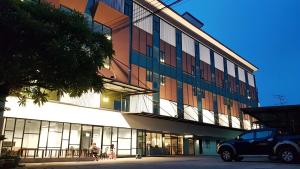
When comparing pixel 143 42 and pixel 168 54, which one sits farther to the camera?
pixel 168 54

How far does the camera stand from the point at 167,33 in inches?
1485

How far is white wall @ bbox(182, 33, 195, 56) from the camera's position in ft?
133

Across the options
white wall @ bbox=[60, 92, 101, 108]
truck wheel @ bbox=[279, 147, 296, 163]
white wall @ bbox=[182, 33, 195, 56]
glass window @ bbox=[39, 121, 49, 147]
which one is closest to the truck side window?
truck wheel @ bbox=[279, 147, 296, 163]

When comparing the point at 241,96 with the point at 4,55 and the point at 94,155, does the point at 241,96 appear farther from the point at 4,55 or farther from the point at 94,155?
the point at 4,55

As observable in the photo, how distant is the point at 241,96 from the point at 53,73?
47.2m

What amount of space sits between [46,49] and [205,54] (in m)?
36.8

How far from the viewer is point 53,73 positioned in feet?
38.5

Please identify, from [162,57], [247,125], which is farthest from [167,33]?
[247,125]

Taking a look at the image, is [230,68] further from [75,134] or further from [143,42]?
[75,134]

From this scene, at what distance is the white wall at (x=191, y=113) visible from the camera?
122ft

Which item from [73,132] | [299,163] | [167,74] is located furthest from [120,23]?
[299,163]

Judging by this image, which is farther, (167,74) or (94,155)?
(167,74)

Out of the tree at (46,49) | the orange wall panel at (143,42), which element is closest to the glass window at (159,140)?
the orange wall panel at (143,42)

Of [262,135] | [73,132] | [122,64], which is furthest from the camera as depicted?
[122,64]
